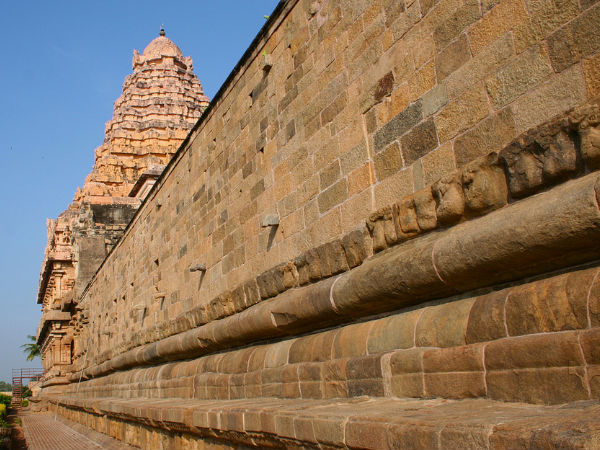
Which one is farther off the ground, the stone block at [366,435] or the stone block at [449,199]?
the stone block at [449,199]

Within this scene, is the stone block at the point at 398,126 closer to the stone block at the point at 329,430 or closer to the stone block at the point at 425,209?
the stone block at the point at 425,209

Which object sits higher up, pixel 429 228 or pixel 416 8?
pixel 416 8

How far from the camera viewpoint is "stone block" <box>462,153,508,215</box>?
2.95m

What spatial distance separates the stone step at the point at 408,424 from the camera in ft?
6.22

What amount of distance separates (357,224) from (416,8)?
1.52 m

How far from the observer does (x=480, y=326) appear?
9.52 feet

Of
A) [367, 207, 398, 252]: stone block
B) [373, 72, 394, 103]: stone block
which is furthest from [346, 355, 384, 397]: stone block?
[373, 72, 394, 103]: stone block

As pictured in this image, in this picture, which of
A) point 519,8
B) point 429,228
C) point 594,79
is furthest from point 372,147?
point 594,79

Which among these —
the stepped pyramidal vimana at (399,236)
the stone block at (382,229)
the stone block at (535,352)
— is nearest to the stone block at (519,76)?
the stepped pyramidal vimana at (399,236)

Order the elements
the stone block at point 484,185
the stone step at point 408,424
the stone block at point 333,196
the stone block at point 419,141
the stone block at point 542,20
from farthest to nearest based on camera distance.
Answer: the stone block at point 333,196 → the stone block at point 419,141 → the stone block at point 484,185 → the stone block at point 542,20 → the stone step at point 408,424

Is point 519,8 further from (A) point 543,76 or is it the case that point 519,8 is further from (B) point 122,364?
(B) point 122,364

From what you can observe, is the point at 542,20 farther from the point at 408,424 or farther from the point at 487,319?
the point at 408,424

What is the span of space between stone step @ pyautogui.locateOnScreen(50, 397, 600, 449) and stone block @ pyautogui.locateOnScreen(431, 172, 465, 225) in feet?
3.29

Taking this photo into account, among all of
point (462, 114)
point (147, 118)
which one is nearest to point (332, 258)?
point (462, 114)
